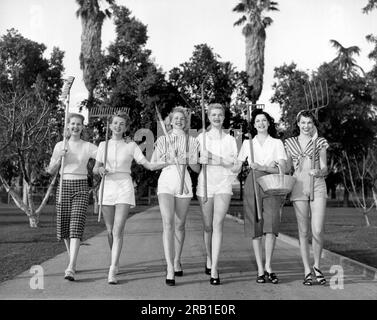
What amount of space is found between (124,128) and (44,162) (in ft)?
48.7

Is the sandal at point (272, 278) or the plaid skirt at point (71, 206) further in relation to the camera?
the plaid skirt at point (71, 206)

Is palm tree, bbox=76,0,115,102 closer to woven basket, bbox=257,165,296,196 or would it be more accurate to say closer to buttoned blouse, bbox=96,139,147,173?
buttoned blouse, bbox=96,139,147,173

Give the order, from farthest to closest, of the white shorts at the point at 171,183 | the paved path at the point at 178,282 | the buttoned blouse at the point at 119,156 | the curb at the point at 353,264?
the curb at the point at 353,264, the buttoned blouse at the point at 119,156, the white shorts at the point at 171,183, the paved path at the point at 178,282

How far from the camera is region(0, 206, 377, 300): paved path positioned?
5801 millimetres

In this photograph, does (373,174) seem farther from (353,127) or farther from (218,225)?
(353,127)

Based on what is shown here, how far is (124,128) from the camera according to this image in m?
6.84

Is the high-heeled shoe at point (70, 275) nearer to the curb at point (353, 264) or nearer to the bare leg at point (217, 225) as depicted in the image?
the bare leg at point (217, 225)

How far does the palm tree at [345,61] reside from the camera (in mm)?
42719

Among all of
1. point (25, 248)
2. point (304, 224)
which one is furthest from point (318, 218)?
point (25, 248)

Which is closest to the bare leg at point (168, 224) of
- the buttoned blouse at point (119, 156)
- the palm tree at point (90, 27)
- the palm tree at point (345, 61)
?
the buttoned blouse at point (119, 156)

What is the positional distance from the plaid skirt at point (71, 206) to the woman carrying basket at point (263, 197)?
1.92m

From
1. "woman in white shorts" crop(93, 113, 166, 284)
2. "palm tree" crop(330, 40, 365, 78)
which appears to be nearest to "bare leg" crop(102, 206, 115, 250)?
"woman in white shorts" crop(93, 113, 166, 284)

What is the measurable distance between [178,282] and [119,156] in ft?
5.33

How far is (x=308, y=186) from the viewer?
6.57 m
